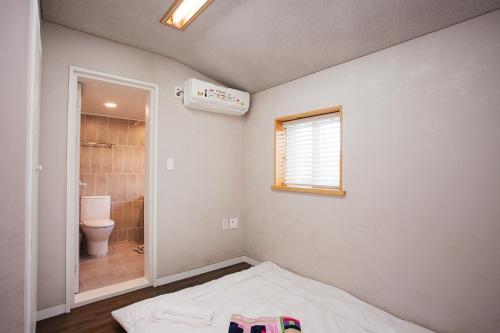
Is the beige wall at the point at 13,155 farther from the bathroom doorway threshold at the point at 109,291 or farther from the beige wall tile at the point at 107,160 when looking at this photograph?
the beige wall tile at the point at 107,160

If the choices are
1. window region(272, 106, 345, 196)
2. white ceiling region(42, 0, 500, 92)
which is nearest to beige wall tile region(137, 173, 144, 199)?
white ceiling region(42, 0, 500, 92)

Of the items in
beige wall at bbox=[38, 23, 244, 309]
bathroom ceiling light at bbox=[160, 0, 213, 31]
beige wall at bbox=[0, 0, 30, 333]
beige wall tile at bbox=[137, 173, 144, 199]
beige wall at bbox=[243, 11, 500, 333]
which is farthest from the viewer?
beige wall tile at bbox=[137, 173, 144, 199]

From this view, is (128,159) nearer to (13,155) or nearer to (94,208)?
(94,208)

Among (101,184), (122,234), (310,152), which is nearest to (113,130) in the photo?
(101,184)

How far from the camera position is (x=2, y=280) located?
43.4 inches

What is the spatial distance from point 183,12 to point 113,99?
185cm

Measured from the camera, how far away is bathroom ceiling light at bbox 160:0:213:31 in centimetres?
184

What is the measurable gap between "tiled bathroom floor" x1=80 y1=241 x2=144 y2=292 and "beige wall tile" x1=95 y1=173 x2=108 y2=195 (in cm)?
89

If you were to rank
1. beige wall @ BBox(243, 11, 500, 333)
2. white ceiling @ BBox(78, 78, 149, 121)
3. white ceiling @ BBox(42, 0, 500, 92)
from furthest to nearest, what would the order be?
white ceiling @ BBox(78, 78, 149, 121), white ceiling @ BBox(42, 0, 500, 92), beige wall @ BBox(243, 11, 500, 333)

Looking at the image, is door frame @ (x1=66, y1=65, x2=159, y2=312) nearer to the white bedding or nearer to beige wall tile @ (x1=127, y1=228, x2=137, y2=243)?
the white bedding

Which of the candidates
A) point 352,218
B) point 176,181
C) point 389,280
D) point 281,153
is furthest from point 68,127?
point 389,280

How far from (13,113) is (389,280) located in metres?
2.50

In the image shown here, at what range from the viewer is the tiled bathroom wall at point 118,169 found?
4.13 meters

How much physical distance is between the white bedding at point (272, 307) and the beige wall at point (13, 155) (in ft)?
2.62
